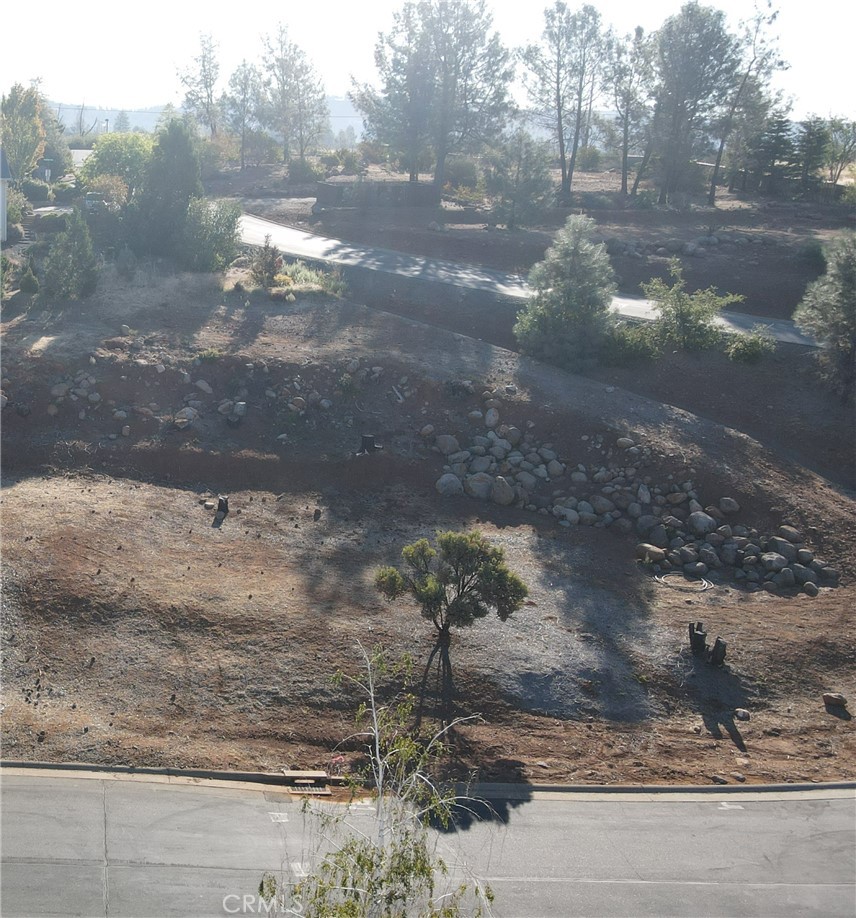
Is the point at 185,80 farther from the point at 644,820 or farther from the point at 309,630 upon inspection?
the point at 644,820

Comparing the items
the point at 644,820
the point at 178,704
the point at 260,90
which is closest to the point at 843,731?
the point at 644,820

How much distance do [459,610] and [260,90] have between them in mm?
57166

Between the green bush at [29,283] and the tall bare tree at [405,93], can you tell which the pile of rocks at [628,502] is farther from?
the tall bare tree at [405,93]

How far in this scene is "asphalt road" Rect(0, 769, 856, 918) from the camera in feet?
33.5

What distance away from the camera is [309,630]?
50.9 feet

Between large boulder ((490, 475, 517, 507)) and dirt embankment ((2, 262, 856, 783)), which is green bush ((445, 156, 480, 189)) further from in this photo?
large boulder ((490, 475, 517, 507))

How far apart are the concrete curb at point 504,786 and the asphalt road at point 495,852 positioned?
0.15 metres

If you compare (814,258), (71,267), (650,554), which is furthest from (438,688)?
(814,258)

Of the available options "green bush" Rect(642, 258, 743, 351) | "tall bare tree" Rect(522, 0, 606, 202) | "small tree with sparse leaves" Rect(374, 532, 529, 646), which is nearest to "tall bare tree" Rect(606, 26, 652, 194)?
"tall bare tree" Rect(522, 0, 606, 202)

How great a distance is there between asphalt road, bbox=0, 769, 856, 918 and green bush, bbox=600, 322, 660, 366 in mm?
15213

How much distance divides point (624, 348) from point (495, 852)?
17.6 m

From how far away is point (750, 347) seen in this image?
26.0m

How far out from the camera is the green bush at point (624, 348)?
26.0 metres

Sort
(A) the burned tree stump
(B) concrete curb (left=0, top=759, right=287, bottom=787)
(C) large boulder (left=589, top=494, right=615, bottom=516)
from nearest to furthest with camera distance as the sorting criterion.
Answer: (B) concrete curb (left=0, top=759, right=287, bottom=787), (A) the burned tree stump, (C) large boulder (left=589, top=494, right=615, bottom=516)
